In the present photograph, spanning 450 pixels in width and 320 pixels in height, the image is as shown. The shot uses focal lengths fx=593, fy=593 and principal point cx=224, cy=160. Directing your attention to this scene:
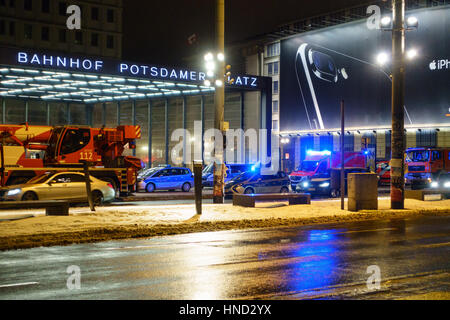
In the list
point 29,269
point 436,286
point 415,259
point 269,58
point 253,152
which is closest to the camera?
point 436,286

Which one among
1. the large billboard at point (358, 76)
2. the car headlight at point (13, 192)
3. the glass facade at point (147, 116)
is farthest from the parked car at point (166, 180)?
the large billboard at point (358, 76)

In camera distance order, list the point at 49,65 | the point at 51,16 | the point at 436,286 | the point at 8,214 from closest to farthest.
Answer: the point at 436,286 < the point at 8,214 < the point at 49,65 < the point at 51,16

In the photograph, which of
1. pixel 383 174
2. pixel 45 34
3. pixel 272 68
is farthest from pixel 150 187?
pixel 45 34

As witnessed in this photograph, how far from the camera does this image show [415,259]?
11.0 metres

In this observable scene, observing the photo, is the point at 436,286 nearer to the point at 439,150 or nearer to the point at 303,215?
the point at 303,215

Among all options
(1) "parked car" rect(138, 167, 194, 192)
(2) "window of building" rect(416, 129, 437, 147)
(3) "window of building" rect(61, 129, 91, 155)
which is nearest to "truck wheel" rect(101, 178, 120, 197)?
(3) "window of building" rect(61, 129, 91, 155)

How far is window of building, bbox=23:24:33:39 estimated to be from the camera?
288 ft

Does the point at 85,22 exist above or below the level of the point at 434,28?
above

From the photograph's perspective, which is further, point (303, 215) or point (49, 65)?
point (49, 65)

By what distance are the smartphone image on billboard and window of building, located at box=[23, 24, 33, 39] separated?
42.1 metres

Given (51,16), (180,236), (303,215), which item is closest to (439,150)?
(303,215)

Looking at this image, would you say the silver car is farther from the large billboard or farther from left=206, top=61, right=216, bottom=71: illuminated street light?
the large billboard

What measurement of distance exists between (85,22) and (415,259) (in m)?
90.4

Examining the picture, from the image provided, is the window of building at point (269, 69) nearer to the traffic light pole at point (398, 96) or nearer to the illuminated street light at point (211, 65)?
the illuminated street light at point (211, 65)
